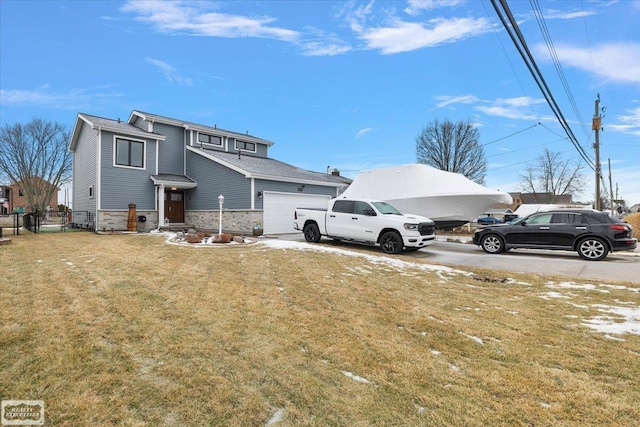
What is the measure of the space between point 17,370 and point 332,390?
2.52 m

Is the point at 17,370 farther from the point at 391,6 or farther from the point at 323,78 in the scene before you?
the point at 323,78

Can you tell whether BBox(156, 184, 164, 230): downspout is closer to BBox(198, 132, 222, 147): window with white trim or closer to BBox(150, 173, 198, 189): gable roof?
BBox(150, 173, 198, 189): gable roof

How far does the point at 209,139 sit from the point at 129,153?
17.2ft

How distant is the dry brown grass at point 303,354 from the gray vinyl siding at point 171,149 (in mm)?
14442

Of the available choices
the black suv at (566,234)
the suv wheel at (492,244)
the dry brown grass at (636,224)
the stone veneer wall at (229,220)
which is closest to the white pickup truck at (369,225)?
the suv wheel at (492,244)

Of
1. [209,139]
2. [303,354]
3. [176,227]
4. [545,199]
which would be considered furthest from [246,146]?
[545,199]

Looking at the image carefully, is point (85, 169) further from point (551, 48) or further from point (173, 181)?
point (551, 48)

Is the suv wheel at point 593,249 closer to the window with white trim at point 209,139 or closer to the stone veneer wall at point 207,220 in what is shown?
the stone veneer wall at point 207,220

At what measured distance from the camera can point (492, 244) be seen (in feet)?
38.3

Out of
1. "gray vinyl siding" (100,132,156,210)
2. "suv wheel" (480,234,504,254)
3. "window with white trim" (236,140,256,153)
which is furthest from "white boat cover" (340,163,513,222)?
"gray vinyl siding" (100,132,156,210)

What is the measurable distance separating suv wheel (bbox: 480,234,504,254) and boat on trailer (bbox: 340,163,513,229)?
297 cm

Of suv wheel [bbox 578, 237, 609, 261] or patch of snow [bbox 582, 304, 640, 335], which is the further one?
suv wheel [bbox 578, 237, 609, 261]

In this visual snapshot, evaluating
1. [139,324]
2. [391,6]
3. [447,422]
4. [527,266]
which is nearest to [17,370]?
[139,324]

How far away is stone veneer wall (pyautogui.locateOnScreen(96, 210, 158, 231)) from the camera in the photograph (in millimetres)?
15945
